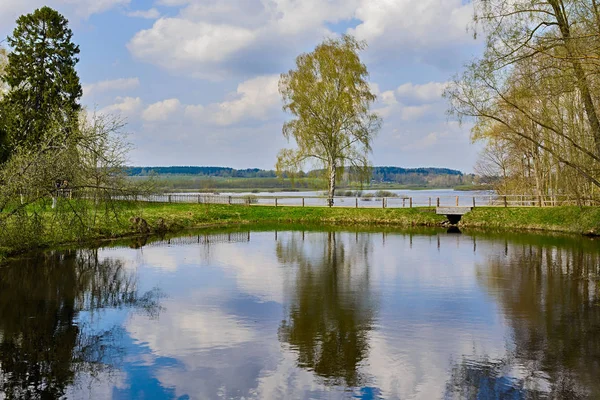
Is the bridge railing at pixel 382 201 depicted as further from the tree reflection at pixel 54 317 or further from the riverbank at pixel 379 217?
the tree reflection at pixel 54 317

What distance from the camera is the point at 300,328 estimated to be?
1104 cm

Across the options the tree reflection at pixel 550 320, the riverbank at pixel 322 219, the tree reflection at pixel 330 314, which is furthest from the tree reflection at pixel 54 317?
the tree reflection at pixel 550 320

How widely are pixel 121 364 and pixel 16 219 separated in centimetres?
1302

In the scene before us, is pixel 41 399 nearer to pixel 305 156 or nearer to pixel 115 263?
pixel 115 263

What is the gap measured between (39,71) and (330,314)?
31.7m

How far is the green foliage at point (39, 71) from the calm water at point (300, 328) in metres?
17.2

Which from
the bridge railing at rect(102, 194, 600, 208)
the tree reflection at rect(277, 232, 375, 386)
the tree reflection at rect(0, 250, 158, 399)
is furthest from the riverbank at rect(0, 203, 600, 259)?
the tree reflection at rect(277, 232, 375, 386)

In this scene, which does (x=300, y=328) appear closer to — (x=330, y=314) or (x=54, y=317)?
(x=330, y=314)

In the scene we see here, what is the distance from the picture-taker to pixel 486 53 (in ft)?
53.6

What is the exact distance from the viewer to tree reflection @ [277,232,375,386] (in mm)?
8969

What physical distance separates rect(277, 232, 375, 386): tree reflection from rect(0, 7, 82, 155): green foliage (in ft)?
71.9

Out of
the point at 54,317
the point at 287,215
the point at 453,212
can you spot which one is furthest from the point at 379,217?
the point at 54,317

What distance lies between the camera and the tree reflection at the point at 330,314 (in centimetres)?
897

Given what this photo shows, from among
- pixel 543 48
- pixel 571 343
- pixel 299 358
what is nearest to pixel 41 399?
pixel 299 358
